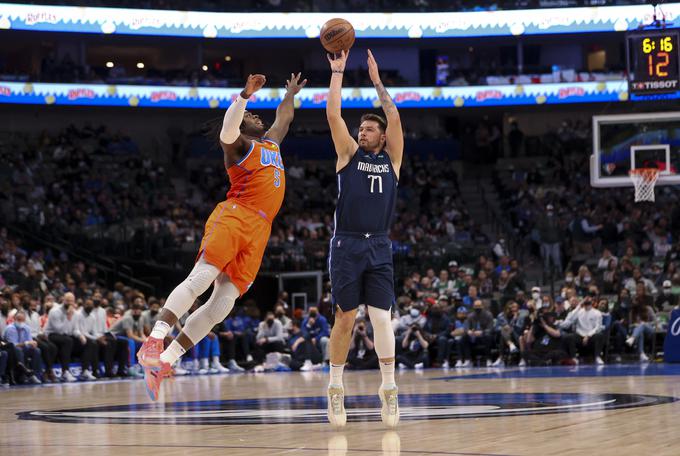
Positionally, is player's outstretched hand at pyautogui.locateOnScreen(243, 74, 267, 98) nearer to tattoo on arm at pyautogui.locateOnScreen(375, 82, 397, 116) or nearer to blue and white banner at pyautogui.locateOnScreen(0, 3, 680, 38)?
tattoo on arm at pyautogui.locateOnScreen(375, 82, 397, 116)

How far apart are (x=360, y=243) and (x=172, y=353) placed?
1497 mm

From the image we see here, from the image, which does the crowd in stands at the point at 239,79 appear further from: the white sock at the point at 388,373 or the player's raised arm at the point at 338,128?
the white sock at the point at 388,373

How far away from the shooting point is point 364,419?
7949 mm

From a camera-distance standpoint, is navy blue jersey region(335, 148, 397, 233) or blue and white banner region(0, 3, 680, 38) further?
blue and white banner region(0, 3, 680, 38)

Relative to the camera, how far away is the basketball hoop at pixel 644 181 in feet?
64.9

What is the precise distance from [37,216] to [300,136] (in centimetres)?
1025

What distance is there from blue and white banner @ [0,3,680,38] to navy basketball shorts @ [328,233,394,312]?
81.5 feet

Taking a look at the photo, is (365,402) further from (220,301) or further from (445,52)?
(445,52)

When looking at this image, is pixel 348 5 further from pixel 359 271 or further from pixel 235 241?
pixel 359 271

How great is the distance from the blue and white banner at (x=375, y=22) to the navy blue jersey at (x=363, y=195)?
2466cm

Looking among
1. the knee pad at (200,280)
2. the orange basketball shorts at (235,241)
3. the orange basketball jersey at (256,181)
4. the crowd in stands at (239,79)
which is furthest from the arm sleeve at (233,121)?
the crowd in stands at (239,79)

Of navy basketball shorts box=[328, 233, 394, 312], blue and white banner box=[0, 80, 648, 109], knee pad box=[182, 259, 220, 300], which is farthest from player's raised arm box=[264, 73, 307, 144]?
blue and white banner box=[0, 80, 648, 109]

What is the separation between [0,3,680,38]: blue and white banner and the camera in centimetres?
3158

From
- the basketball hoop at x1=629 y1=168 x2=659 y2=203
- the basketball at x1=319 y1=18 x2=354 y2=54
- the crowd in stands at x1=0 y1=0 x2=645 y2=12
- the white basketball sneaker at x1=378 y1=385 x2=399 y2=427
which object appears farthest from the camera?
the crowd in stands at x1=0 y1=0 x2=645 y2=12
